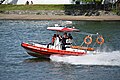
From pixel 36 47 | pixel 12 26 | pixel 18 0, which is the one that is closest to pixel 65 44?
pixel 36 47

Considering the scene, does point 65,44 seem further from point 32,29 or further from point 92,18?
point 92,18

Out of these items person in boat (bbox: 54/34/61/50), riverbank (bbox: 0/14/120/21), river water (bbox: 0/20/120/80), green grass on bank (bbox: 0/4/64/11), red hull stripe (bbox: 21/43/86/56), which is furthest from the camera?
green grass on bank (bbox: 0/4/64/11)

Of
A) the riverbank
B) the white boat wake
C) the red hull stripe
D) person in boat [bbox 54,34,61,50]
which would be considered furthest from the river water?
the riverbank

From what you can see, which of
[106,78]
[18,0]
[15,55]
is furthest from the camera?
[18,0]

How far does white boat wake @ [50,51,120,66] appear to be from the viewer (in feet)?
126

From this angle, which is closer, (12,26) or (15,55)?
(15,55)

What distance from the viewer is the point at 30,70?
3662 cm

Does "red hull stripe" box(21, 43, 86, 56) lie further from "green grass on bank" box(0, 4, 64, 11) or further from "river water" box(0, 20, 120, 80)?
"green grass on bank" box(0, 4, 64, 11)

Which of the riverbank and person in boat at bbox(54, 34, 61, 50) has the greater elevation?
person in boat at bbox(54, 34, 61, 50)

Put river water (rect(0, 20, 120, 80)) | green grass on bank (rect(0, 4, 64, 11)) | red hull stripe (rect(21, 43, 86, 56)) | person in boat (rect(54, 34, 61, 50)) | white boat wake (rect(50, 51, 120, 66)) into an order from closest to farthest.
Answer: river water (rect(0, 20, 120, 80)) → white boat wake (rect(50, 51, 120, 66)) → red hull stripe (rect(21, 43, 86, 56)) → person in boat (rect(54, 34, 61, 50)) → green grass on bank (rect(0, 4, 64, 11))

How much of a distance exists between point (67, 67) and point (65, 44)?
11.0 feet

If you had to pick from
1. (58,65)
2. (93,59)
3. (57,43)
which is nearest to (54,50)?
(57,43)

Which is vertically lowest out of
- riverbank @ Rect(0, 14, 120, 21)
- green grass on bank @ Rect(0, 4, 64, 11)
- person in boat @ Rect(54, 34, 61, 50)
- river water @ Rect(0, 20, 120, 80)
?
riverbank @ Rect(0, 14, 120, 21)

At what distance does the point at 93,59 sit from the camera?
38938mm
